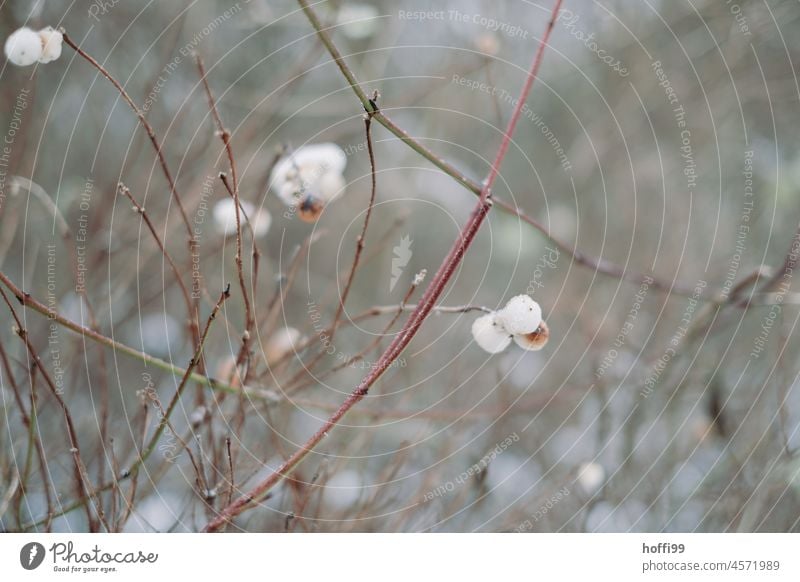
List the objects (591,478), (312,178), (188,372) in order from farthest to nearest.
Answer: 1. (591,478)
2. (312,178)
3. (188,372)

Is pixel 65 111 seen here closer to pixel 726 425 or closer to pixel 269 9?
pixel 269 9

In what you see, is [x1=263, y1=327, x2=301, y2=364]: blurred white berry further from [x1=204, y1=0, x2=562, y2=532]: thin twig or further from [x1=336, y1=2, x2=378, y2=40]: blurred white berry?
[x1=336, y1=2, x2=378, y2=40]: blurred white berry

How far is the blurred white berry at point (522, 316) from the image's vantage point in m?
0.45

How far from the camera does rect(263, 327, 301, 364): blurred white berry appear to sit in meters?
0.56

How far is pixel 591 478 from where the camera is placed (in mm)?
690

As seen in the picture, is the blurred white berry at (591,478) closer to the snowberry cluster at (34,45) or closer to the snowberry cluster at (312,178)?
the snowberry cluster at (312,178)

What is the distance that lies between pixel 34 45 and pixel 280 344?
0.90ft

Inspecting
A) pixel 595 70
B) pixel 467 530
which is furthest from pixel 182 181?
pixel 595 70

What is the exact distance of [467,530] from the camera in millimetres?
666

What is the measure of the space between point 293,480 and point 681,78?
0.76 metres

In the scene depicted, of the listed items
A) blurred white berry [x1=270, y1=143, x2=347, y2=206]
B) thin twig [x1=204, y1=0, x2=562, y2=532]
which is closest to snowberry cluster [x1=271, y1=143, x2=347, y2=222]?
blurred white berry [x1=270, y1=143, x2=347, y2=206]

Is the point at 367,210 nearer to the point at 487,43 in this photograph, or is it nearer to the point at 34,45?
the point at 34,45

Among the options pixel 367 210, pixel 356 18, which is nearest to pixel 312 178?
pixel 367 210

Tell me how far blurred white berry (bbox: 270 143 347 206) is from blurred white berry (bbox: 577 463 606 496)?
38 cm
